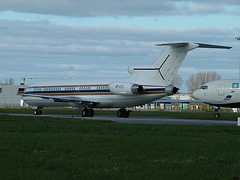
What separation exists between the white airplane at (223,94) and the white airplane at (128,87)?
10.7 meters

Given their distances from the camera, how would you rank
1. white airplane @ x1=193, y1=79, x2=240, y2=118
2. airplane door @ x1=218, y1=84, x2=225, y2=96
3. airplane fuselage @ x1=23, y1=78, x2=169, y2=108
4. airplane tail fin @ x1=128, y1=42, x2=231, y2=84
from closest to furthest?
1. airplane tail fin @ x1=128, y1=42, x2=231, y2=84
2. airplane fuselage @ x1=23, y1=78, x2=169, y2=108
3. white airplane @ x1=193, y1=79, x2=240, y2=118
4. airplane door @ x1=218, y1=84, x2=225, y2=96

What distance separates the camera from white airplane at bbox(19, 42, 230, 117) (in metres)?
42.4

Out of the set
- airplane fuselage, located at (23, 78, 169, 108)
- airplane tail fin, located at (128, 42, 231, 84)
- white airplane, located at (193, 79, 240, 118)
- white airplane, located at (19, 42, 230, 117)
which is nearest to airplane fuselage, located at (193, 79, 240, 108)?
white airplane, located at (193, 79, 240, 118)

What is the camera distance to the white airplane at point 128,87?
42.4 m

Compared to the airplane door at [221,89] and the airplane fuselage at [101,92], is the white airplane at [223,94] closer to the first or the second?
the airplane door at [221,89]

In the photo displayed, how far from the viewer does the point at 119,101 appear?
46.1 meters

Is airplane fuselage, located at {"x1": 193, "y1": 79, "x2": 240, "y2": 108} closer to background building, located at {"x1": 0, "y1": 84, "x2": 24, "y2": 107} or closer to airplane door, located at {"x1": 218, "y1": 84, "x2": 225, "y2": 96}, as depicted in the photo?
airplane door, located at {"x1": 218, "y1": 84, "x2": 225, "y2": 96}

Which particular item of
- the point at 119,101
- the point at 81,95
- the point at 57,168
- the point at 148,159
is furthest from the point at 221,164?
the point at 81,95

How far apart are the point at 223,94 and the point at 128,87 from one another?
524 inches

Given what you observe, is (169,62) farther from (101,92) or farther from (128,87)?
(101,92)

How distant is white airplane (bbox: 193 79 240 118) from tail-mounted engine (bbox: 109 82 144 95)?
38.8ft

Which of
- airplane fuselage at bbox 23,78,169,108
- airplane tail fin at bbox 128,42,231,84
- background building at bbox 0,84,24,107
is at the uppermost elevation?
background building at bbox 0,84,24,107

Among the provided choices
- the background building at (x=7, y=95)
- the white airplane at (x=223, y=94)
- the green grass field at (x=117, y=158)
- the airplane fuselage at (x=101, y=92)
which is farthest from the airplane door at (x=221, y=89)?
the background building at (x=7, y=95)

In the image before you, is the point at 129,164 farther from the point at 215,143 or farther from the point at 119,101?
the point at 119,101
